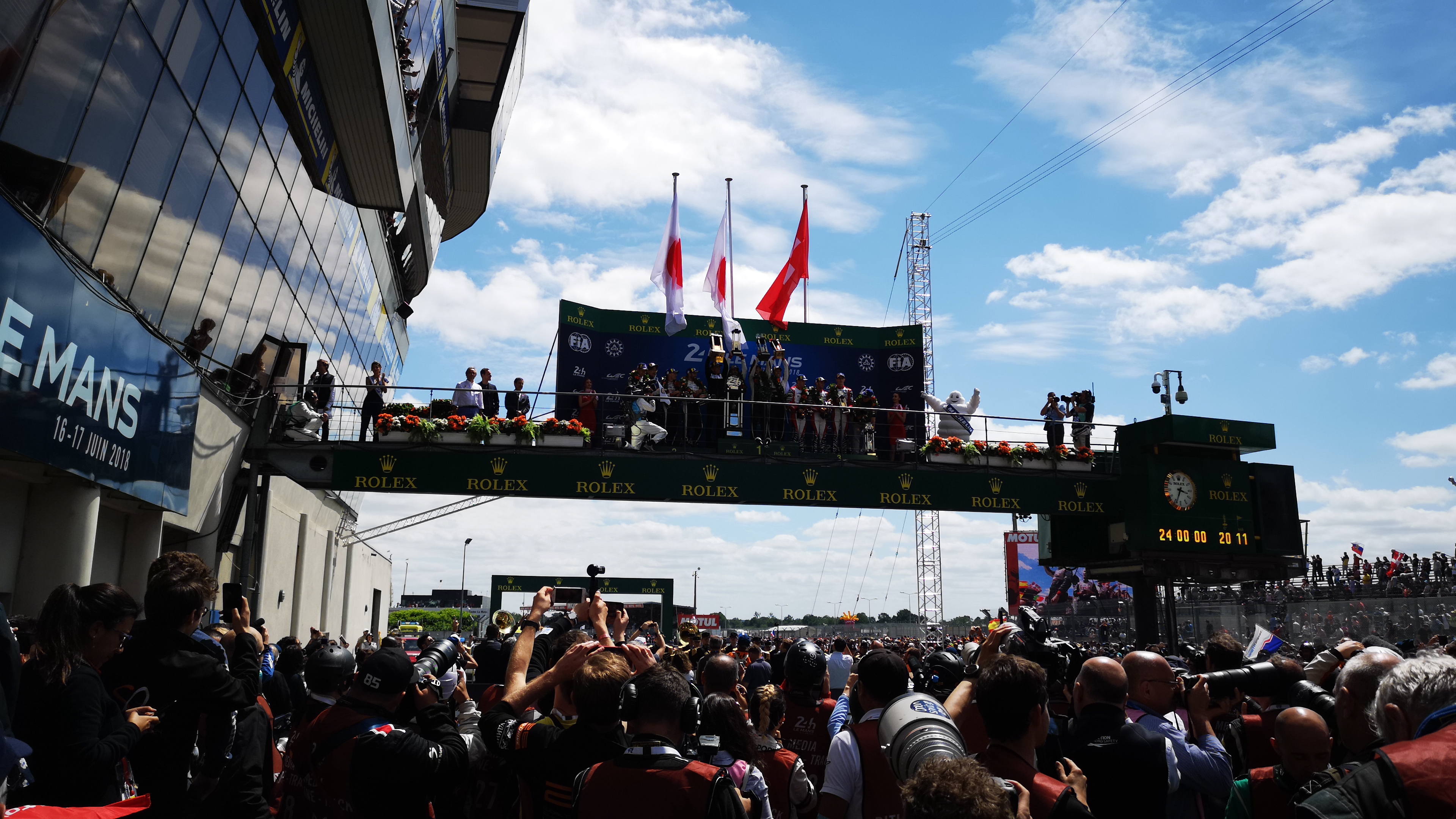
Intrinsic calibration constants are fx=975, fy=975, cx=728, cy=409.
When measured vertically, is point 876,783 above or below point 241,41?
below

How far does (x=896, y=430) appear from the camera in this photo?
23438 mm

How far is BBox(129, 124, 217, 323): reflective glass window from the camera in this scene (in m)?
12.3

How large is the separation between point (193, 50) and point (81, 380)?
4642 millimetres

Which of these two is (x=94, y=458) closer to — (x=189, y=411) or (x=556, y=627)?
(x=189, y=411)

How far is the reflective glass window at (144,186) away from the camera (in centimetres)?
1114

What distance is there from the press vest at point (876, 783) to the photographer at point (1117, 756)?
78 cm

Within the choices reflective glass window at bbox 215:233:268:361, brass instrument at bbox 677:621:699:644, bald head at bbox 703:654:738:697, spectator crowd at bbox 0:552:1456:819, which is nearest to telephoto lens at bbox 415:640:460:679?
spectator crowd at bbox 0:552:1456:819

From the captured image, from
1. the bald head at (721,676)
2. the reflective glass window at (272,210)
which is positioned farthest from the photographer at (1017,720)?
the reflective glass window at (272,210)

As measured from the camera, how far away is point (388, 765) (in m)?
3.82

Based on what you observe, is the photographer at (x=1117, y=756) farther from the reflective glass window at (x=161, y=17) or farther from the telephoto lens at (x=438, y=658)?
the reflective glass window at (x=161, y=17)

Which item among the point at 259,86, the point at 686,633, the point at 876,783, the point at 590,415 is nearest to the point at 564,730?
the point at 876,783

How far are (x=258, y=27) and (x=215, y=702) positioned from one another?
12.1 metres

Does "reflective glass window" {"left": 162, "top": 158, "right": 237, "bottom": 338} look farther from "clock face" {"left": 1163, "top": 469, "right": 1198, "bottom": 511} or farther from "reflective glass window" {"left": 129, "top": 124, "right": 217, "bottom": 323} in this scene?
"clock face" {"left": 1163, "top": 469, "right": 1198, "bottom": 511}

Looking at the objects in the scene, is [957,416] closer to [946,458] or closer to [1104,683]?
[946,458]
